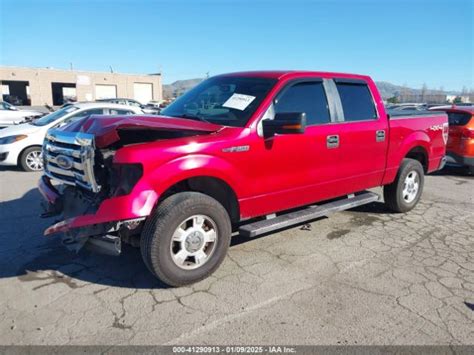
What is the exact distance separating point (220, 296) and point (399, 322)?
149 cm

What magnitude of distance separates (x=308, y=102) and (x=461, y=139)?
5.85 metres

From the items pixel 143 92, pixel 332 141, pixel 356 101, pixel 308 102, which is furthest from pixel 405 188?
pixel 143 92

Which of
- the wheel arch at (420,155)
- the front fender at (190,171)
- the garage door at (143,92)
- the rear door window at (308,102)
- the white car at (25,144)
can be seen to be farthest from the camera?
the garage door at (143,92)

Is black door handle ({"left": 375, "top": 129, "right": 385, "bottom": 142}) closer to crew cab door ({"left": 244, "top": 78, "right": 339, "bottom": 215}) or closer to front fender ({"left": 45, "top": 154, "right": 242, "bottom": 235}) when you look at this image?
crew cab door ({"left": 244, "top": 78, "right": 339, "bottom": 215})

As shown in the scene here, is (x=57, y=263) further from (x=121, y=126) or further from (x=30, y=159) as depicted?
(x=30, y=159)

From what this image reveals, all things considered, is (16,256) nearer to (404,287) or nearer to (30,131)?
(404,287)

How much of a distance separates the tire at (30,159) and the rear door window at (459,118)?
368 inches

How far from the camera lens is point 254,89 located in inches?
168

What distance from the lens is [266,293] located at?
3.50 meters

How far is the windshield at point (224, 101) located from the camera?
4.06 metres

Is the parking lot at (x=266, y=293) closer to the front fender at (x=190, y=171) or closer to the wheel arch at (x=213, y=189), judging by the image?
the wheel arch at (x=213, y=189)

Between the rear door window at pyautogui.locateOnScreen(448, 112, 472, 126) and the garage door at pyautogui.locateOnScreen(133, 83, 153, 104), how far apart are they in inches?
2201

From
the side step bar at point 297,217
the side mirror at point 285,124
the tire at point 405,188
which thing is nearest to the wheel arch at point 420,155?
the tire at point 405,188

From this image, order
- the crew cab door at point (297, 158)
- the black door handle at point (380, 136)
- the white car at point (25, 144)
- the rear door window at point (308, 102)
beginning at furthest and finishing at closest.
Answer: the white car at point (25, 144)
the black door handle at point (380, 136)
the rear door window at point (308, 102)
the crew cab door at point (297, 158)
